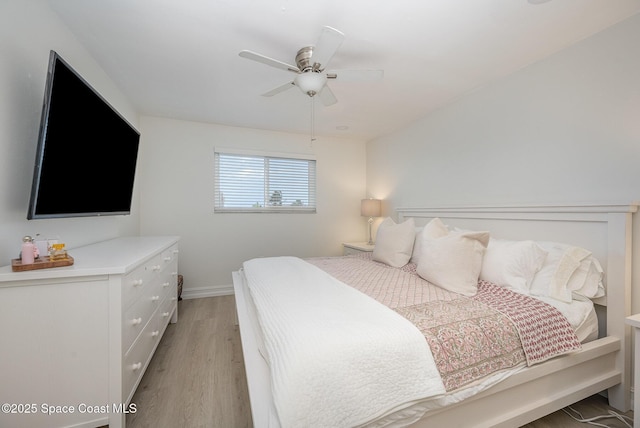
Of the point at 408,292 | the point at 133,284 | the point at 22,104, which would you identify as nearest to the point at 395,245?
the point at 408,292

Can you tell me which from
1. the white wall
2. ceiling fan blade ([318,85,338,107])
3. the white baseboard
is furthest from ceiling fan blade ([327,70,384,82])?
the white baseboard

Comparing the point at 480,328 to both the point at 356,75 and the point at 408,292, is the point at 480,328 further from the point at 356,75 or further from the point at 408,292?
the point at 356,75

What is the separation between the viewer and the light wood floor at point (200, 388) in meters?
1.50

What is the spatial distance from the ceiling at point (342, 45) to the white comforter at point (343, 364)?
1723mm

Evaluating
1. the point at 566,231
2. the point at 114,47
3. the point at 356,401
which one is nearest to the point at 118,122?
the point at 114,47

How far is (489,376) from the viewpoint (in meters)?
1.22

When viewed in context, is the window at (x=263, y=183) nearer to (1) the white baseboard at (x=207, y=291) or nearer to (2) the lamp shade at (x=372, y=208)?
(2) the lamp shade at (x=372, y=208)

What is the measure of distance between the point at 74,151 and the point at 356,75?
1830 mm

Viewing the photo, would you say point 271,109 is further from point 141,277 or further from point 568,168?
point 568,168

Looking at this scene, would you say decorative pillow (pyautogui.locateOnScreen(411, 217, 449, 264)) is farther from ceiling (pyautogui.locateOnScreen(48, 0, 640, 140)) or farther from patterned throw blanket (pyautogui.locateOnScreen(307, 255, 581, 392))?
ceiling (pyautogui.locateOnScreen(48, 0, 640, 140))

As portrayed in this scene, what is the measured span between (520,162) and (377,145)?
2215 mm

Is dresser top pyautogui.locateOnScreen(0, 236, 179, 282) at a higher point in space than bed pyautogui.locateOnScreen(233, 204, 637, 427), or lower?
higher

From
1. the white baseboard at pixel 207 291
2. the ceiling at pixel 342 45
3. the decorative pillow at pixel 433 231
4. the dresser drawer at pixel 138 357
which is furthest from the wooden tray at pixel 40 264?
the white baseboard at pixel 207 291

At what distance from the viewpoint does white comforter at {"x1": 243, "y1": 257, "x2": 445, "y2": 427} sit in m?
0.92
